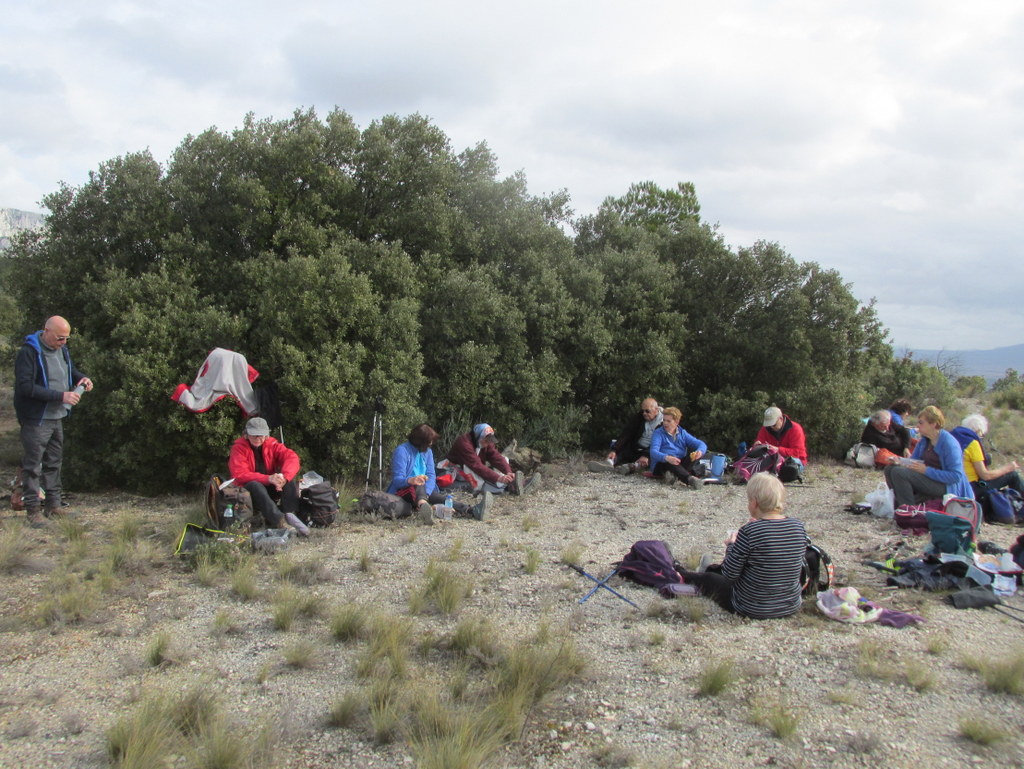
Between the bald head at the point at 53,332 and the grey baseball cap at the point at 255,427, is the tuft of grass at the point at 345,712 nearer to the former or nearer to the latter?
the grey baseball cap at the point at 255,427

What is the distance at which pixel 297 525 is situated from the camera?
23.7 ft

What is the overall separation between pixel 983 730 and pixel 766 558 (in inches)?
65.4

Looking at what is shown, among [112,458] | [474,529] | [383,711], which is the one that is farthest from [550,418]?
[383,711]

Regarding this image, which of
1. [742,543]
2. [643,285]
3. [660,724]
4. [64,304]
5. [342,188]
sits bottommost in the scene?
[660,724]

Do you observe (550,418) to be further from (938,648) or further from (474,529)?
(938,648)

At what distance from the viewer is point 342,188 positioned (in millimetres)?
10977

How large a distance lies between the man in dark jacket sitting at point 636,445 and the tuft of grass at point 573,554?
436cm

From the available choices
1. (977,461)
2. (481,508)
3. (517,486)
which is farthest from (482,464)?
(977,461)

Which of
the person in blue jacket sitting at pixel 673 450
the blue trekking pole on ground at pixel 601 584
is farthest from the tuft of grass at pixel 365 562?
the person in blue jacket sitting at pixel 673 450

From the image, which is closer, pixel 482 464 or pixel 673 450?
pixel 482 464

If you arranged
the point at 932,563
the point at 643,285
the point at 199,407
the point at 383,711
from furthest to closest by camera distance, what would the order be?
the point at 643,285, the point at 199,407, the point at 932,563, the point at 383,711

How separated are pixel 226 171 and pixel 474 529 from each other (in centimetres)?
663

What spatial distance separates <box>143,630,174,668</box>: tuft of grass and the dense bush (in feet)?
15.3

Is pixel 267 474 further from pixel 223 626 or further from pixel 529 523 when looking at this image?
pixel 223 626
